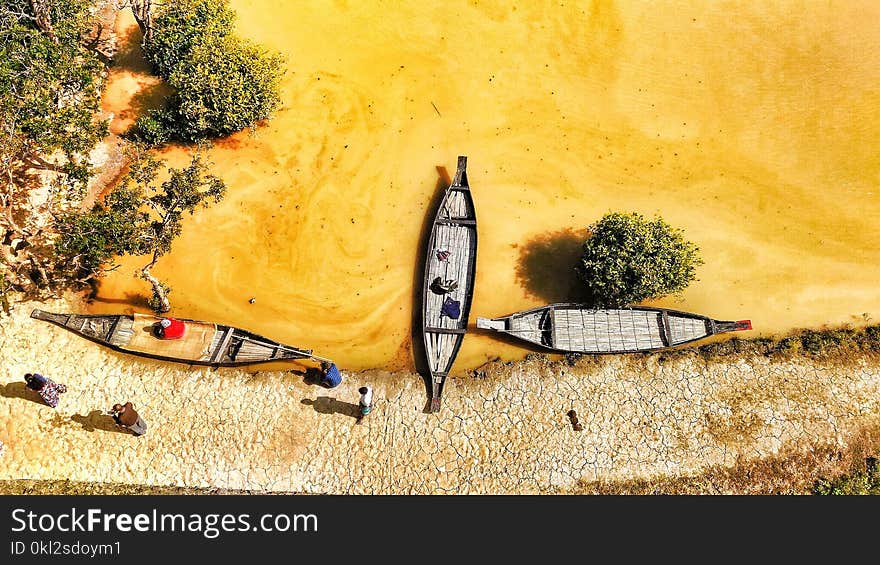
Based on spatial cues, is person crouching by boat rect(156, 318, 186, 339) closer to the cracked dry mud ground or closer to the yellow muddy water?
the cracked dry mud ground

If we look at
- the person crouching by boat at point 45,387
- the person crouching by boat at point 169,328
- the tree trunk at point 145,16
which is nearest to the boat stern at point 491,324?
the person crouching by boat at point 169,328

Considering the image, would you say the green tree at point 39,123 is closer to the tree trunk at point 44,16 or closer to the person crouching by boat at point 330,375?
the tree trunk at point 44,16

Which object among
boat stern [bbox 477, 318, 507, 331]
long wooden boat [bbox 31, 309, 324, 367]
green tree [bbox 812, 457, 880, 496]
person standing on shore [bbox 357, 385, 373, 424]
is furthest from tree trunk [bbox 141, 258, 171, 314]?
green tree [bbox 812, 457, 880, 496]

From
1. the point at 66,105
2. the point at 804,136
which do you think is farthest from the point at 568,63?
the point at 66,105

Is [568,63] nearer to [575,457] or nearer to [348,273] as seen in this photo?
[348,273]

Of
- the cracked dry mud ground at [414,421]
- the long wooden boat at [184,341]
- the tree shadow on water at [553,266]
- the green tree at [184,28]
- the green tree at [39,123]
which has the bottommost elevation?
the cracked dry mud ground at [414,421]

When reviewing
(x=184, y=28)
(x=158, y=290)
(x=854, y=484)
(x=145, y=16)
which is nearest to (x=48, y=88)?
(x=145, y=16)
